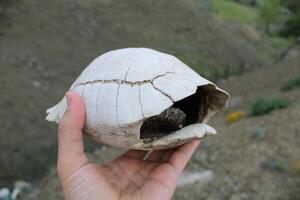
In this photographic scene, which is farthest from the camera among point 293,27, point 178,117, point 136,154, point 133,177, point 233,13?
point 233,13

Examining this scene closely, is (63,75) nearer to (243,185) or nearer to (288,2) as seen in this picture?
(243,185)

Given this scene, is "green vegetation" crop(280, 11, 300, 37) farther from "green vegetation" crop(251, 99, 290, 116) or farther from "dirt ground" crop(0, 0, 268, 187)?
"green vegetation" crop(251, 99, 290, 116)

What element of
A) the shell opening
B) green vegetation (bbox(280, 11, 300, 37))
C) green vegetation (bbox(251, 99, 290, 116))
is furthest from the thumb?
green vegetation (bbox(280, 11, 300, 37))

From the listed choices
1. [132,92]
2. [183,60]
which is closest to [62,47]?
[183,60]

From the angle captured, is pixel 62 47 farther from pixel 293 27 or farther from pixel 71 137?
pixel 71 137

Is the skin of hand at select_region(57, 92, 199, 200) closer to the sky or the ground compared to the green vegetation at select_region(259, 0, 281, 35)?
closer to the sky

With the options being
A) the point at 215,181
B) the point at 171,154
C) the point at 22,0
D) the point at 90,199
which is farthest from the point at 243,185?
the point at 22,0
